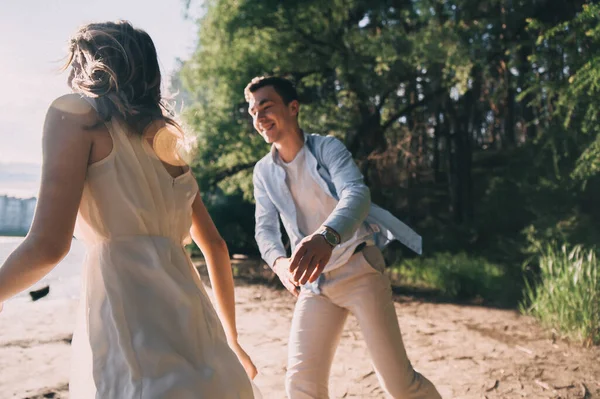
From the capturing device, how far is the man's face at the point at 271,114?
2975mm

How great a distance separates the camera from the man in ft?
8.45

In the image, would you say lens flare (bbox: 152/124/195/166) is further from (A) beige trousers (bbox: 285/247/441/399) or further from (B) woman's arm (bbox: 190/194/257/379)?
(A) beige trousers (bbox: 285/247/441/399)

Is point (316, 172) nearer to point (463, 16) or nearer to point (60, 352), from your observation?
point (60, 352)

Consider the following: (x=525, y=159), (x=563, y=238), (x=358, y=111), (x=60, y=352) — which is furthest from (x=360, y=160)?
(x=60, y=352)

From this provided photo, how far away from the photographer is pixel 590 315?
578 centimetres

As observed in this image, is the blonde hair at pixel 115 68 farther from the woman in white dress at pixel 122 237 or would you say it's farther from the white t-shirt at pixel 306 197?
the white t-shirt at pixel 306 197

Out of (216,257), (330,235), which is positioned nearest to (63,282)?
(330,235)

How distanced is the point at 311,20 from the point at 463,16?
2.61m

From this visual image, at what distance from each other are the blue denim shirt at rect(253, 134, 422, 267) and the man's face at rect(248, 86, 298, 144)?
0.11 m

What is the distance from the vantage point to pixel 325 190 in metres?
2.82

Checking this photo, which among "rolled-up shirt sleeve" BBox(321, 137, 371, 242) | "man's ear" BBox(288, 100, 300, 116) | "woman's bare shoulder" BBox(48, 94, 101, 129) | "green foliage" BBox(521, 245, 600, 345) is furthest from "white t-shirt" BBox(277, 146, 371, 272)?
"green foliage" BBox(521, 245, 600, 345)

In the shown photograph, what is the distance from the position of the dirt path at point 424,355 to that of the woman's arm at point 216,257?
2866mm

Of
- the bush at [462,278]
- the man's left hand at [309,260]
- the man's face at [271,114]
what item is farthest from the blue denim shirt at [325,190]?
the bush at [462,278]

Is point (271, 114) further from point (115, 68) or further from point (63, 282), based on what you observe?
point (63, 282)
